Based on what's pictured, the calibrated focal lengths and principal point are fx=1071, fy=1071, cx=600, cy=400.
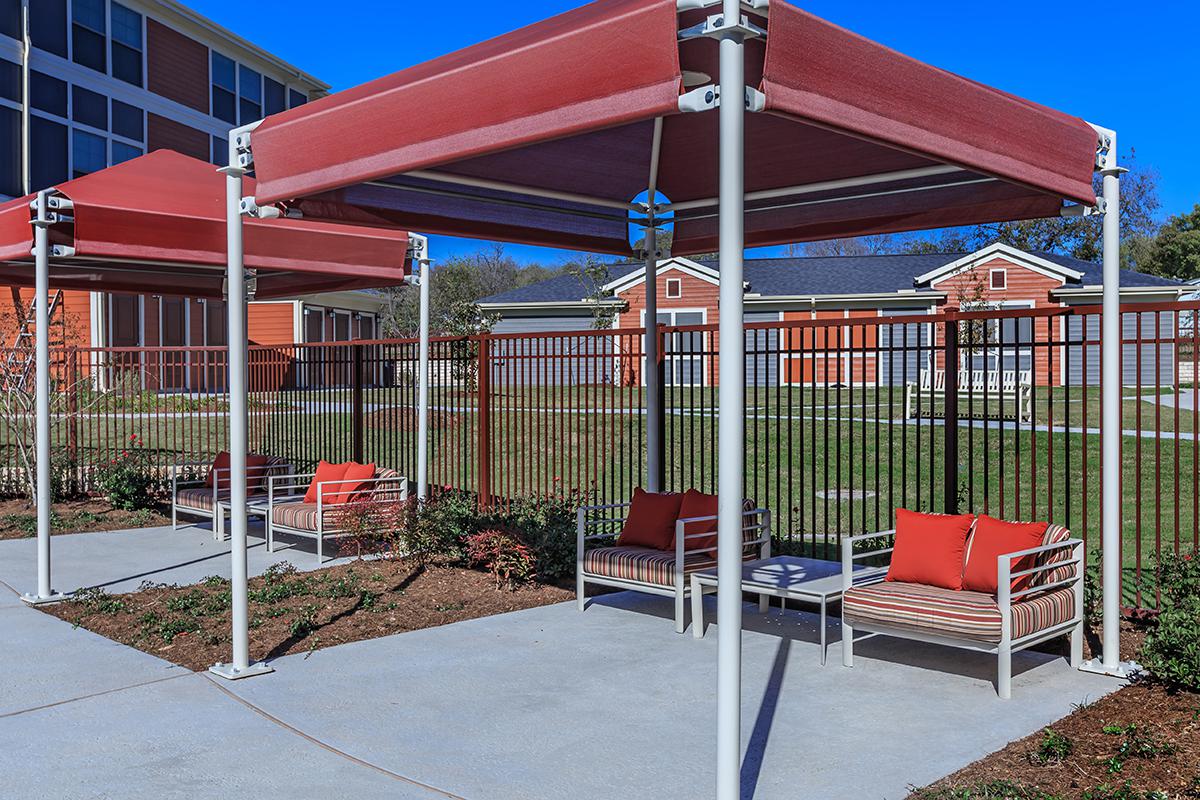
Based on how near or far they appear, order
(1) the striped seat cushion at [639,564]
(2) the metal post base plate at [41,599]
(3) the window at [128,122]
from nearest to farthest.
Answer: (1) the striped seat cushion at [639,564], (2) the metal post base plate at [41,599], (3) the window at [128,122]

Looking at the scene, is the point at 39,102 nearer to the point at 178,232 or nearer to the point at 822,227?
the point at 178,232

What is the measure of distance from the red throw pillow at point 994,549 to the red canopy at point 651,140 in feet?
6.33

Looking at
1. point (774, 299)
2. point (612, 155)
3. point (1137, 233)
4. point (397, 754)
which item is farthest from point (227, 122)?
point (1137, 233)

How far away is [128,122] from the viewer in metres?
Answer: 29.5

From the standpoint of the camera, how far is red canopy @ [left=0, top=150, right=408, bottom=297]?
7844 mm

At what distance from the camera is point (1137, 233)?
61844 mm

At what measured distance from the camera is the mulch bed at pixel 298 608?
6961 millimetres

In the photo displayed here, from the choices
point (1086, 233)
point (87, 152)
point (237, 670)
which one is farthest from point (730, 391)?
point (1086, 233)

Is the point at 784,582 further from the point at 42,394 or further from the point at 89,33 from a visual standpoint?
the point at 89,33

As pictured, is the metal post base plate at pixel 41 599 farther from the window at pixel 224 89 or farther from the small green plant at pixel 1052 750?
the window at pixel 224 89

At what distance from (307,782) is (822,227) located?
5250mm

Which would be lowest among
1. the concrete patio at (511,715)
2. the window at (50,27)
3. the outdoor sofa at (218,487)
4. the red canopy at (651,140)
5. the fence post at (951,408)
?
the concrete patio at (511,715)

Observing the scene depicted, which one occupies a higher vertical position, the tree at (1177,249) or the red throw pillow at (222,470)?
the tree at (1177,249)

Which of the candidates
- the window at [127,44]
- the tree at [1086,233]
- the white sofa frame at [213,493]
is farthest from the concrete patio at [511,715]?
the tree at [1086,233]
